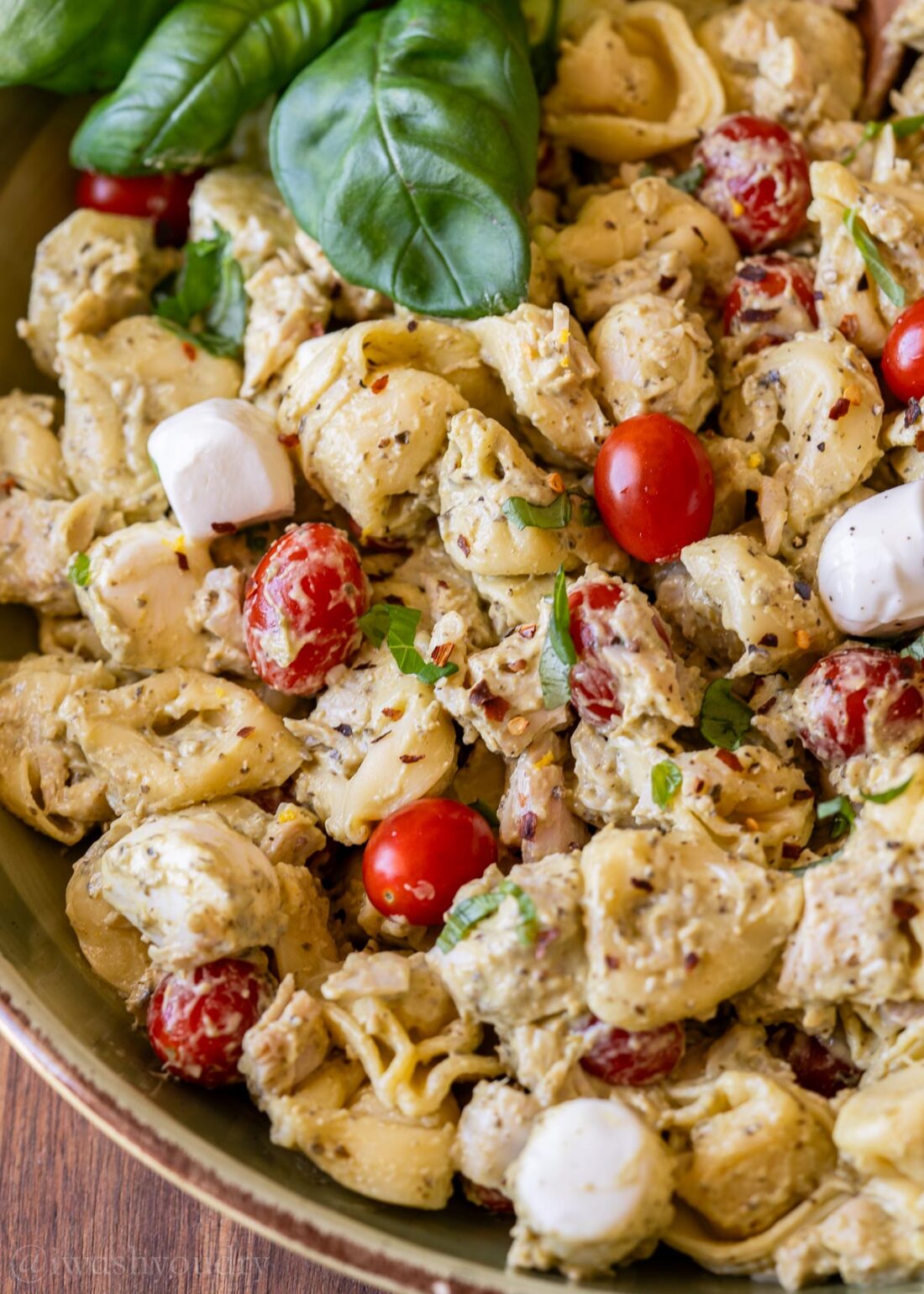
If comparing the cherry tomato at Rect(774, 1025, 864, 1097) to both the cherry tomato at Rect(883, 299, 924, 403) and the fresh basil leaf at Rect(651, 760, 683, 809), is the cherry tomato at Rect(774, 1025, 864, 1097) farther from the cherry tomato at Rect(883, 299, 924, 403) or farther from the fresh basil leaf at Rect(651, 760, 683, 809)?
the cherry tomato at Rect(883, 299, 924, 403)

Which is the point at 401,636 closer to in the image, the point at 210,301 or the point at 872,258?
the point at 210,301

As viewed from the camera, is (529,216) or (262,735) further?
(529,216)

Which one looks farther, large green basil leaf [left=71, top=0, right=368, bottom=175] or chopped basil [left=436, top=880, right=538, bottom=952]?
large green basil leaf [left=71, top=0, right=368, bottom=175]

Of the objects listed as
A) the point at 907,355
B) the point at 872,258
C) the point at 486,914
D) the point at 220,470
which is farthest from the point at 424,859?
the point at 872,258

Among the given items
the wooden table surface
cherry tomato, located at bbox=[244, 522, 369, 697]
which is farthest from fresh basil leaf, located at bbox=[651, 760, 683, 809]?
the wooden table surface

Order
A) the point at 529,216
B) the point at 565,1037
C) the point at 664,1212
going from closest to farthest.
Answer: the point at 664,1212
the point at 565,1037
the point at 529,216

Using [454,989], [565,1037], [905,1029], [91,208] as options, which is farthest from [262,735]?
[91,208]

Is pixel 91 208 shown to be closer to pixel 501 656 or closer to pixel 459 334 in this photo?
pixel 459 334
